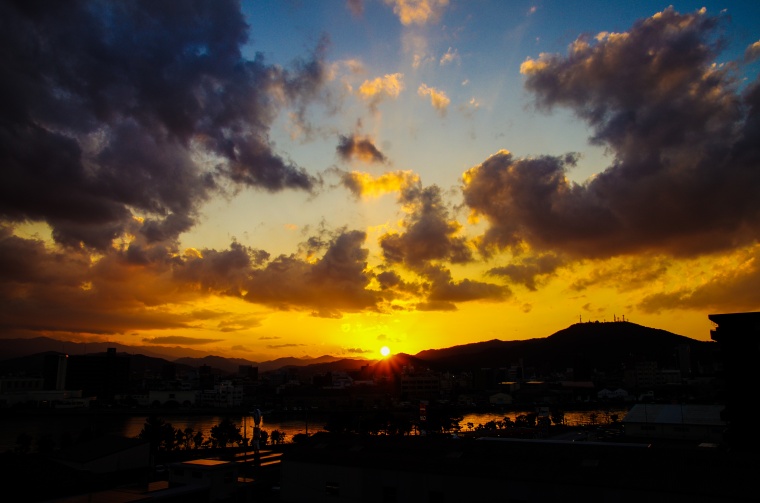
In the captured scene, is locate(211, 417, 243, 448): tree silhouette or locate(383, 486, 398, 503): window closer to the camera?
locate(383, 486, 398, 503): window

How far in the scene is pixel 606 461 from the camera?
14.3 meters

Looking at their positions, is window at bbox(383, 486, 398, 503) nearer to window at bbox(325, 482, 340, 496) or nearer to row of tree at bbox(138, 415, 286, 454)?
window at bbox(325, 482, 340, 496)

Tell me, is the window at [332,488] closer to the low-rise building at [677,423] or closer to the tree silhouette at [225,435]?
the tree silhouette at [225,435]

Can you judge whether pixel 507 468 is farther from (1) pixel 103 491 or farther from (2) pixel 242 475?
(2) pixel 242 475

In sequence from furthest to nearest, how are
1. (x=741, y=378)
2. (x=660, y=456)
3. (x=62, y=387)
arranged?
(x=62, y=387)
(x=741, y=378)
(x=660, y=456)

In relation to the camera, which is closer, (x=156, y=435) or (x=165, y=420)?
(x=156, y=435)

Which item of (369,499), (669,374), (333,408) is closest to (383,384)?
(333,408)

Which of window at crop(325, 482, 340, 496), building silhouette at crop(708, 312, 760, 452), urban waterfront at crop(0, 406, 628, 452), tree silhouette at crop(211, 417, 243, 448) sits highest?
building silhouette at crop(708, 312, 760, 452)

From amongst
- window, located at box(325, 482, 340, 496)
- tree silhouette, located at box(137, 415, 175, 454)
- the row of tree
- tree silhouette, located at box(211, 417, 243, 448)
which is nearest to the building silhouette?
window, located at box(325, 482, 340, 496)

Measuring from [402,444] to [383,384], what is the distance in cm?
10677

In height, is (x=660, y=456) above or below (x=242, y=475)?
above

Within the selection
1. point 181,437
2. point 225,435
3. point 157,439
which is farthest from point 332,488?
point 181,437

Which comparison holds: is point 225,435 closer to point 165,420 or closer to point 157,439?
point 157,439

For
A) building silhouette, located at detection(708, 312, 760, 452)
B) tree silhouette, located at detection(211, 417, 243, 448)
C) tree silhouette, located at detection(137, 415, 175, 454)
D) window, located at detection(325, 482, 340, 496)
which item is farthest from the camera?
tree silhouette, located at detection(211, 417, 243, 448)
